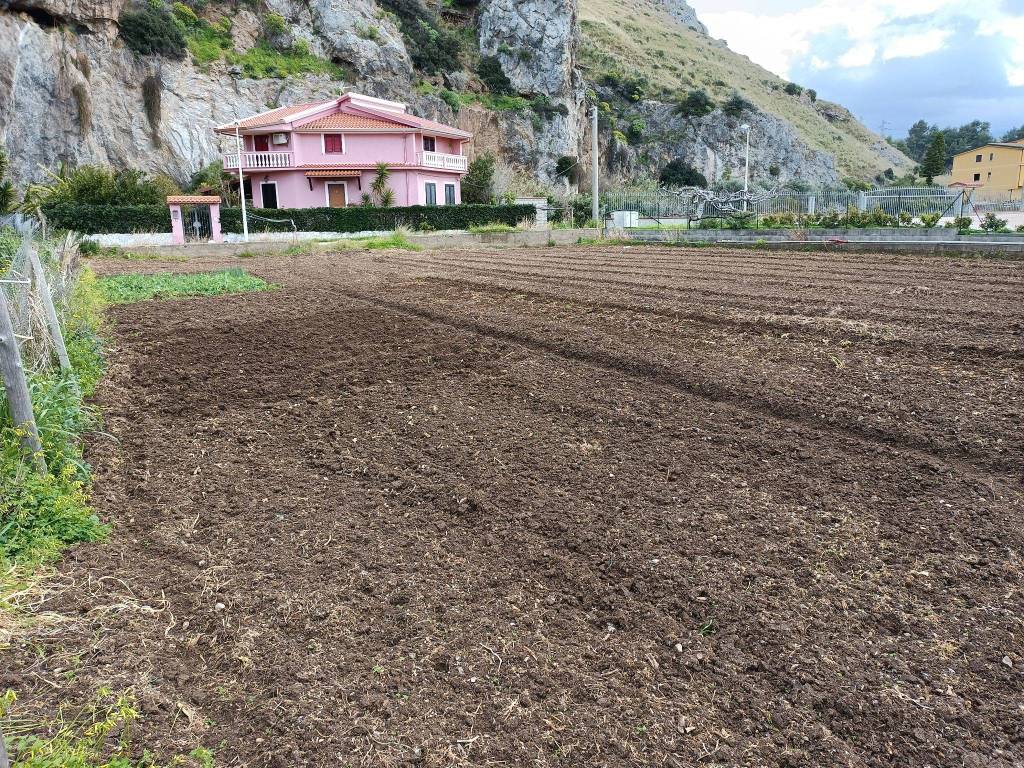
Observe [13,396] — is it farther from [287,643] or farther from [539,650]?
[539,650]

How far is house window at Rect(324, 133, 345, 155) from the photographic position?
4200cm

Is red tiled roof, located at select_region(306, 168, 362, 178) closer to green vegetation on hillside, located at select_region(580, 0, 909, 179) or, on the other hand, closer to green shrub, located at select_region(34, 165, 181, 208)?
green shrub, located at select_region(34, 165, 181, 208)

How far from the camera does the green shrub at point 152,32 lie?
4119 cm

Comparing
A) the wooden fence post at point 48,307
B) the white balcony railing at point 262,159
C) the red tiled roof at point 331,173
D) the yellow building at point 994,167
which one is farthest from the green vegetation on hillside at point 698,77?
the wooden fence post at point 48,307

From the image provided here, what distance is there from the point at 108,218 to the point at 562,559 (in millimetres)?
30053

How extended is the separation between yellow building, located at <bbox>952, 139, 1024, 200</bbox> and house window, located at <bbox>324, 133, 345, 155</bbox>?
4640 cm

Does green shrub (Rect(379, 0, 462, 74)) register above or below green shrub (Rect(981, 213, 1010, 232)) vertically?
above

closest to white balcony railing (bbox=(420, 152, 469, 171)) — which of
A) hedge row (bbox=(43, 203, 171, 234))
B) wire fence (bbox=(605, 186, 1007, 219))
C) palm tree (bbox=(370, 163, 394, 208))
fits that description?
palm tree (bbox=(370, 163, 394, 208))

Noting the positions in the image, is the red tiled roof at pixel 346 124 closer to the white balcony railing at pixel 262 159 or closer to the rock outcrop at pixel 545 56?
the white balcony railing at pixel 262 159

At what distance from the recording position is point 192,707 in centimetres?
270

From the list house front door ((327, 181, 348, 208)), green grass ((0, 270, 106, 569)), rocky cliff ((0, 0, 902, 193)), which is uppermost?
rocky cliff ((0, 0, 902, 193))

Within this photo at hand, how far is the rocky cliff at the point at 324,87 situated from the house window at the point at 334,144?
7.84 m

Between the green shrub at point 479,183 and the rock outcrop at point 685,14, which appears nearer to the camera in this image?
the green shrub at point 479,183

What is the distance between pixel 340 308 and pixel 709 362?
6061mm
